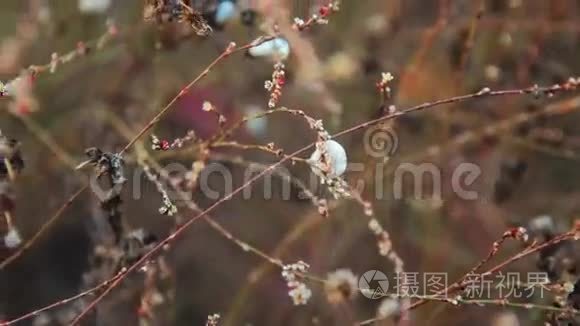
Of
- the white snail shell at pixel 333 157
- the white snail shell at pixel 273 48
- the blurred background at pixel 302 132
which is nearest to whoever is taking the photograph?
the white snail shell at pixel 333 157

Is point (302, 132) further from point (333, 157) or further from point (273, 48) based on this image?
point (333, 157)

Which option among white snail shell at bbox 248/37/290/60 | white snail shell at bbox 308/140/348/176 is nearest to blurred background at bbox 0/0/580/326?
white snail shell at bbox 248/37/290/60

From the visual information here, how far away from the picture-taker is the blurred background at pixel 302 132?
3.29ft

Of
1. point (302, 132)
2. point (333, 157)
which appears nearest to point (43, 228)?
point (333, 157)

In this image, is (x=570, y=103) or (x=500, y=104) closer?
(x=570, y=103)

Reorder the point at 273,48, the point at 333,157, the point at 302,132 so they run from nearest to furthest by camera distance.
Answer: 1. the point at 333,157
2. the point at 273,48
3. the point at 302,132

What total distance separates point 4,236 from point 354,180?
0.35 metres

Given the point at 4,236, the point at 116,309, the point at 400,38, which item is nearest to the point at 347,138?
the point at 400,38

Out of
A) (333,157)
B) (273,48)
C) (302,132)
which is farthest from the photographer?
(302,132)

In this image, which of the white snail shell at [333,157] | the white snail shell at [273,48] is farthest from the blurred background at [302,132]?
the white snail shell at [333,157]

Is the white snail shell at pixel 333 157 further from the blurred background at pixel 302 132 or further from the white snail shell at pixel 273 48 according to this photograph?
the blurred background at pixel 302 132

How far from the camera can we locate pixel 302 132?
1.10 metres

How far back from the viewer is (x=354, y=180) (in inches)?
36.0

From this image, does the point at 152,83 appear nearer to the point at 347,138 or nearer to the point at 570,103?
the point at 347,138
